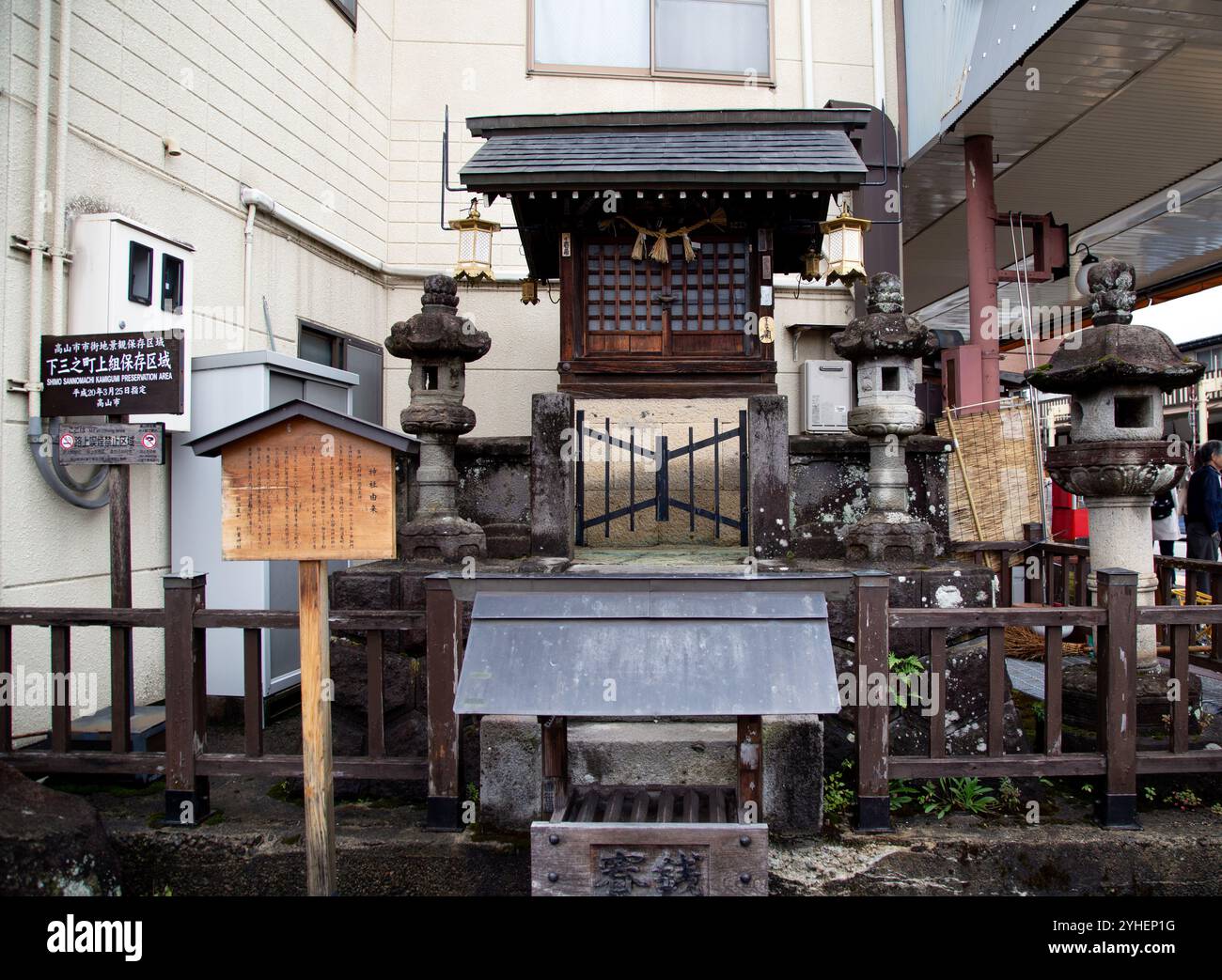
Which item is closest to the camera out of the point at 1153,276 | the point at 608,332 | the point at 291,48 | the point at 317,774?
the point at 317,774

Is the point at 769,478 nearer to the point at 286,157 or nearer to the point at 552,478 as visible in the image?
the point at 552,478

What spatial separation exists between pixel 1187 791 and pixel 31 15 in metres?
9.56

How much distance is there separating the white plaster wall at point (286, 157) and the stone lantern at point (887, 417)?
Answer: 5.27 meters

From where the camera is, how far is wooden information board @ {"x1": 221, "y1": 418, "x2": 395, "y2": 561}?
146 inches

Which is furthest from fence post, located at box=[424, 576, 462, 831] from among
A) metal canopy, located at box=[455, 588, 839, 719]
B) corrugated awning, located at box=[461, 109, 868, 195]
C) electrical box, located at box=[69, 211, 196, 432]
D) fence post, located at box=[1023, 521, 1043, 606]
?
fence post, located at box=[1023, 521, 1043, 606]

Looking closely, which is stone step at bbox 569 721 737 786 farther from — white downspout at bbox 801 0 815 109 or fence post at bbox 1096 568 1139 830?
white downspout at bbox 801 0 815 109

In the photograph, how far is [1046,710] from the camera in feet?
15.0

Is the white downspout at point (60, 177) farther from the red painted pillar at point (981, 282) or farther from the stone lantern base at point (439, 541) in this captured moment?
Answer: the red painted pillar at point (981, 282)

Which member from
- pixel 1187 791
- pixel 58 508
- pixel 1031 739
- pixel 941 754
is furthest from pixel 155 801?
pixel 1187 791

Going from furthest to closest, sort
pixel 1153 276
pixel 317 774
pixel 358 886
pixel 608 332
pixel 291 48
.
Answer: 1. pixel 1153 276
2. pixel 291 48
3. pixel 608 332
4. pixel 358 886
5. pixel 317 774

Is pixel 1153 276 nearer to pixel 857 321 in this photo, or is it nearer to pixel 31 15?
pixel 857 321

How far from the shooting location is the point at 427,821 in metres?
4.51

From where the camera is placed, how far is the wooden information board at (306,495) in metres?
3.71

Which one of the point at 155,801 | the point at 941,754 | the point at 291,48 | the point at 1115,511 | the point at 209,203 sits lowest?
the point at 155,801
